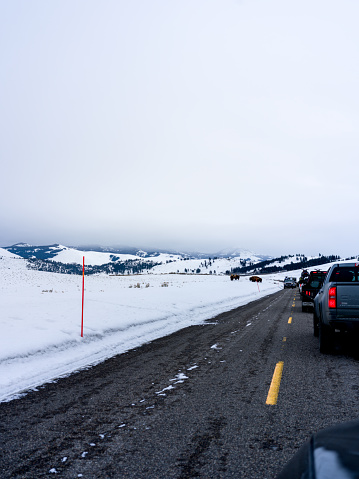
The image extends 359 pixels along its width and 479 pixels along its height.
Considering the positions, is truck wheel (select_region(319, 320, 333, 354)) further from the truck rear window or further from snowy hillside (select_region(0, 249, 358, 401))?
snowy hillside (select_region(0, 249, 358, 401))

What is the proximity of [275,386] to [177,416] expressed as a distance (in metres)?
1.93

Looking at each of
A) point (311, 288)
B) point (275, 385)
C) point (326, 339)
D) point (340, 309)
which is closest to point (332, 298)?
point (340, 309)

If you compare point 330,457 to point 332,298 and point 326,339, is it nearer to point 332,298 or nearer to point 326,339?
point 332,298

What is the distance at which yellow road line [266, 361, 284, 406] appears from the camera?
4.86m

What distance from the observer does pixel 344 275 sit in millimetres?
8930

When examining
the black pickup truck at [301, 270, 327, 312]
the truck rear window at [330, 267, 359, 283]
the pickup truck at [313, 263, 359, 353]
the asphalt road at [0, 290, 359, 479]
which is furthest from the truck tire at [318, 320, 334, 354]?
the black pickup truck at [301, 270, 327, 312]

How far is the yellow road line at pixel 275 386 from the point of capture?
4.86 meters

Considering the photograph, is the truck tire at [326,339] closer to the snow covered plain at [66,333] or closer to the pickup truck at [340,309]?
the pickup truck at [340,309]

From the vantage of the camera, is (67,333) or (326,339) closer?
(326,339)

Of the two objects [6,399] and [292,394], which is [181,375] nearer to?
[292,394]

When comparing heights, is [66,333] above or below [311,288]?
below

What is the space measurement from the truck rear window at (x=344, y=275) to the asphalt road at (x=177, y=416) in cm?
190

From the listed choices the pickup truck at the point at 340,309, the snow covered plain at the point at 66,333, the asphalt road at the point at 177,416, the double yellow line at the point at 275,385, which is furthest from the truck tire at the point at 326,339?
the snow covered plain at the point at 66,333

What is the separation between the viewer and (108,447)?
3.52 meters
